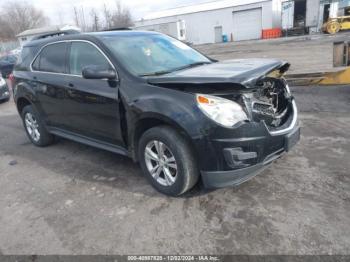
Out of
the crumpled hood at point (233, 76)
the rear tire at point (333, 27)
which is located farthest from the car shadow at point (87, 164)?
the rear tire at point (333, 27)

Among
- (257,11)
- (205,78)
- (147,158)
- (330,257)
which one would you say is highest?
(257,11)

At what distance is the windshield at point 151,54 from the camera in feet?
12.0

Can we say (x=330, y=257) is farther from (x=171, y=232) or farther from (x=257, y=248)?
(x=171, y=232)

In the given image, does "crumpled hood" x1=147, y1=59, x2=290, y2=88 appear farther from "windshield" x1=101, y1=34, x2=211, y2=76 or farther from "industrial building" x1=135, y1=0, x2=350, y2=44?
"industrial building" x1=135, y1=0, x2=350, y2=44

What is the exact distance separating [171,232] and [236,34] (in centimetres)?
4408

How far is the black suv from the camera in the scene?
2.89 meters

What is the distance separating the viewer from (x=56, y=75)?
4.48 metres

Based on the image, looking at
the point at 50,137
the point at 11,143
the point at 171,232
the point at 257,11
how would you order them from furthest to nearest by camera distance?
the point at 257,11, the point at 11,143, the point at 50,137, the point at 171,232

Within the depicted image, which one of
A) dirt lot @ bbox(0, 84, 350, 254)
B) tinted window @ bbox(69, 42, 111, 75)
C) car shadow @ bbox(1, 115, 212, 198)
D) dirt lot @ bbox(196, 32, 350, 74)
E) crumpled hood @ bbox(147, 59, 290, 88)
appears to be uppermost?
tinted window @ bbox(69, 42, 111, 75)

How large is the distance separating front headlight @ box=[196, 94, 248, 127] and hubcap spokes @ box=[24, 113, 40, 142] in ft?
12.1

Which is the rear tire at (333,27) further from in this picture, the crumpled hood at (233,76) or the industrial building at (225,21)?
the crumpled hood at (233,76)

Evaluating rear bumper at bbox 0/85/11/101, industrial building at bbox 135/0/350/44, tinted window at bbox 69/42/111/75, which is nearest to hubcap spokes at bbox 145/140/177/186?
tinted window at bbox 69/42/111/75

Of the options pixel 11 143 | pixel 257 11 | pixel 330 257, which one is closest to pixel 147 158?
pixel 330 257

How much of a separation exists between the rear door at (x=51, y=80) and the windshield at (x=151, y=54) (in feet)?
3.18
